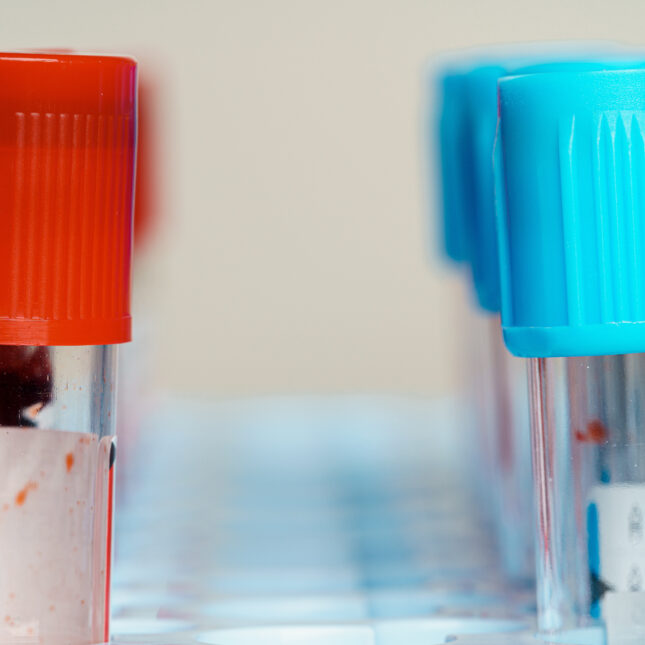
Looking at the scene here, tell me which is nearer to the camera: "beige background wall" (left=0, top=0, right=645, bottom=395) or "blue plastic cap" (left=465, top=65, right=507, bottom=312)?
"blue plastic cap" (left=465, top=65, right=507, bottom=312)

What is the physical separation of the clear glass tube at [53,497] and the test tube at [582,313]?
130 mm

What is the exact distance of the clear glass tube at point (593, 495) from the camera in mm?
284

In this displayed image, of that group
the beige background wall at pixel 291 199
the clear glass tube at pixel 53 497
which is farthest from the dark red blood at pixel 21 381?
the beige background wall at pixel 291 199

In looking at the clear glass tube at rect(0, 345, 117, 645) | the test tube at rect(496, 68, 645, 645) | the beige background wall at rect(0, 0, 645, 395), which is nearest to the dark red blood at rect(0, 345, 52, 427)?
the clear glass tube at rect(0, 345, 117, 645)

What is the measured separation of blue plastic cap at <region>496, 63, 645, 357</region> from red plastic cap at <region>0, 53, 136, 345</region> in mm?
117

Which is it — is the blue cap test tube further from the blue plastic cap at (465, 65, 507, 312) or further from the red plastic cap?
the red plastic cap

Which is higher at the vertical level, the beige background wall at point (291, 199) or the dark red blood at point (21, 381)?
the beige background wall at point (291, 199)

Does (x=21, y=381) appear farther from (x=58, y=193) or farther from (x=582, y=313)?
(x=582, y=313)

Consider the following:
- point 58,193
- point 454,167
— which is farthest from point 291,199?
point 58,193

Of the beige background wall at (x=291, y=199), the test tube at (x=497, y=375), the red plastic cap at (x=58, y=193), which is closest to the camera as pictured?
the red plastic cap at (x=58, y=193)

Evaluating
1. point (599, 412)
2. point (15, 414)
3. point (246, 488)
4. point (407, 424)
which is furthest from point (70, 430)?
point (407, 424)

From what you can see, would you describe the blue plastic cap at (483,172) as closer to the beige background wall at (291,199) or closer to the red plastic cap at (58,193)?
the red plastic cap at (58,193)

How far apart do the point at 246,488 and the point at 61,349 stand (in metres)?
0.33

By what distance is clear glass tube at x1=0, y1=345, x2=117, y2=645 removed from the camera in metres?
0.28
